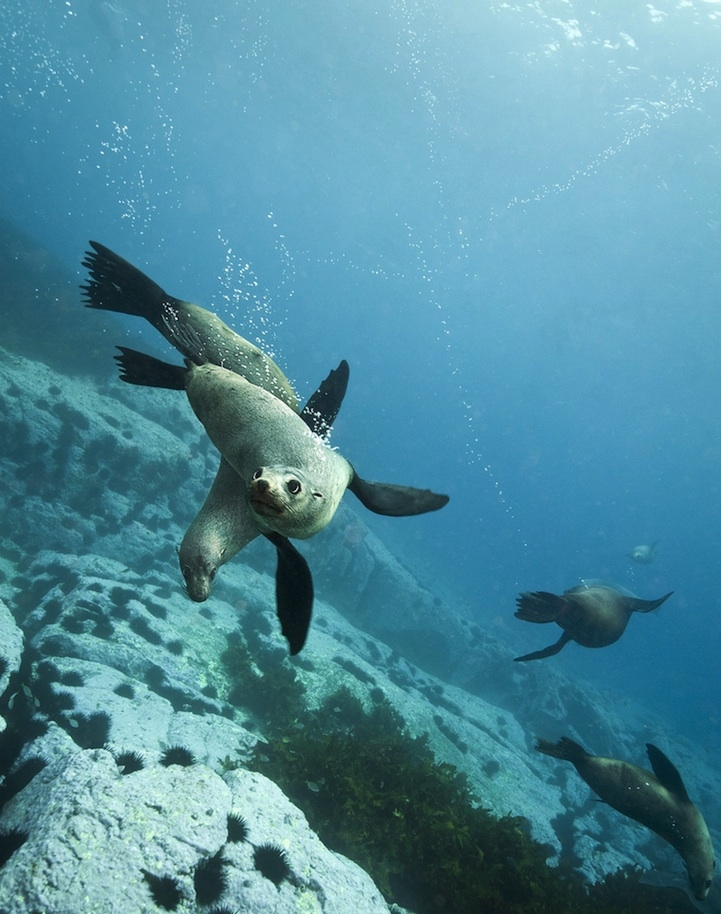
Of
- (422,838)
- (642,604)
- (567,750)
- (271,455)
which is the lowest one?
(422,838)

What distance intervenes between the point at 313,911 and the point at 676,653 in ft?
520

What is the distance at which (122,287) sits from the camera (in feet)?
8.34

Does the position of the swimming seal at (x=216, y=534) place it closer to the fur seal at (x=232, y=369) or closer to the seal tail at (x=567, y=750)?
the fur seal at (x=232, y=369)

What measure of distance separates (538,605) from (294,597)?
4.03m

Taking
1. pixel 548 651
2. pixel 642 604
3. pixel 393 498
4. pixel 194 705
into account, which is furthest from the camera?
pixel 194 705

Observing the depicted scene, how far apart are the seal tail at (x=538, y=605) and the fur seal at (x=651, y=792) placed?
6.04 feet

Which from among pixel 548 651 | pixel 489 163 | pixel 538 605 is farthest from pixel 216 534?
pixel 489 163

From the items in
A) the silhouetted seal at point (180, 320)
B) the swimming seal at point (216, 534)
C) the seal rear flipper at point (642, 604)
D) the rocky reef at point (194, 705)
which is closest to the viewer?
the swimming seal at point (216, 534)

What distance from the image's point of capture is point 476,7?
3409 cm

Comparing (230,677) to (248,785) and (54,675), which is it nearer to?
(54,675)

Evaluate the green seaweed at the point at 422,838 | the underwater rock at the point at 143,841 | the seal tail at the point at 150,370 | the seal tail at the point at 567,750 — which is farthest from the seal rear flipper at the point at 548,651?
the seal tail at the point at 150,370

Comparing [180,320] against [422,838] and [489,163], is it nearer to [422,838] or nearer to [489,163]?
[422,838]

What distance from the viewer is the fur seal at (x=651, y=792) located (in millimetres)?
5387

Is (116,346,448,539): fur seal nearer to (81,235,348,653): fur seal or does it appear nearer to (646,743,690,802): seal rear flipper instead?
(81,235,348,653): fur seal
